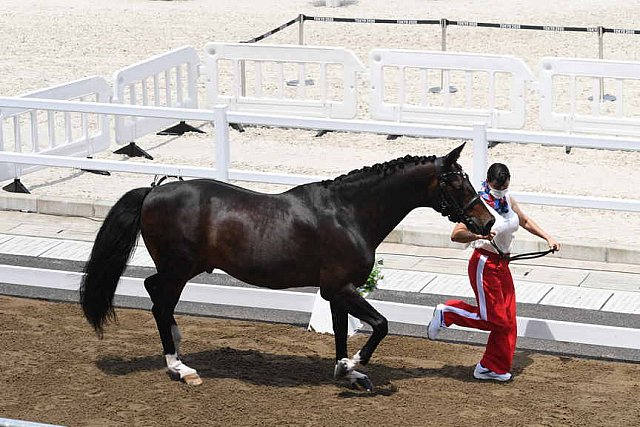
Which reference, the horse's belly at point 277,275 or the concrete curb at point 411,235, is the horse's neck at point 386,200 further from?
the concrete curb at point 411,235

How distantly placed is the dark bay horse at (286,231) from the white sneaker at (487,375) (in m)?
0.74

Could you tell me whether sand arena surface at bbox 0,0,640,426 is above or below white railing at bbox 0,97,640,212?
below

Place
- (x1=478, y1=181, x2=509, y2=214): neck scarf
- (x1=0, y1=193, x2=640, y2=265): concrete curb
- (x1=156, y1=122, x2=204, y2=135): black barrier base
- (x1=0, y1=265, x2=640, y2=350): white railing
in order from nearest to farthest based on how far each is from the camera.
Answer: (x1=478, y1=181, x2=509, y2=214): neck scarf < (x1=0, y1=265, x2=640, y2=350): white railing < (x1=0, y1=193, x2=640, y2=265): concrete curb < (x1=156, y1=122, x2=204, y2=135): black barrier base

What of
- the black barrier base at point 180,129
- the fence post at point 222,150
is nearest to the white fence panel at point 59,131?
the black barrier base at point 180,129

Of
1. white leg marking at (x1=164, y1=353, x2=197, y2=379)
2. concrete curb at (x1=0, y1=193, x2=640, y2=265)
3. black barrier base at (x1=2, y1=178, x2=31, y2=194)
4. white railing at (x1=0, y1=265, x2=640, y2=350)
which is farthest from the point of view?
black barrier base at (x1=2, y1=178, x2=31, y2=194)

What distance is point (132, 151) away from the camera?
17906 millimetres

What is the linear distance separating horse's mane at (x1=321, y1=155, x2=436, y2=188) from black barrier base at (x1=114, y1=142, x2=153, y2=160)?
27.9 feet

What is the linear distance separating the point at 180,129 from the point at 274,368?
972cm

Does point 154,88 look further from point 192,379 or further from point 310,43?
point 192,379

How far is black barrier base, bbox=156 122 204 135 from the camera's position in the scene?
19234mm

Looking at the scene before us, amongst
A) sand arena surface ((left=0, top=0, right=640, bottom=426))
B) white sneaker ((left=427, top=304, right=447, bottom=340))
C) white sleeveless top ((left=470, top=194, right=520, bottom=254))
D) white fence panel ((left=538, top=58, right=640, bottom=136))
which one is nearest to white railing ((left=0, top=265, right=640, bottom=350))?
sand arena surface ((left=0, top=0, right=640, bottom=426))

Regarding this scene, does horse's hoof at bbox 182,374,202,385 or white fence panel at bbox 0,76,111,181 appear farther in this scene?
white fence panel at bbox 0,76,111,181

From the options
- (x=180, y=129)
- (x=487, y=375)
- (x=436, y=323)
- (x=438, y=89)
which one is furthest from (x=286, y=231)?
(x=438, y=89)

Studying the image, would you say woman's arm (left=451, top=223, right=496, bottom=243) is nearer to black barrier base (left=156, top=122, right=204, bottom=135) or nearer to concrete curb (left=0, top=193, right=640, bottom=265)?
concrete curb (left=0, top=193, right=640, bottom=265)
